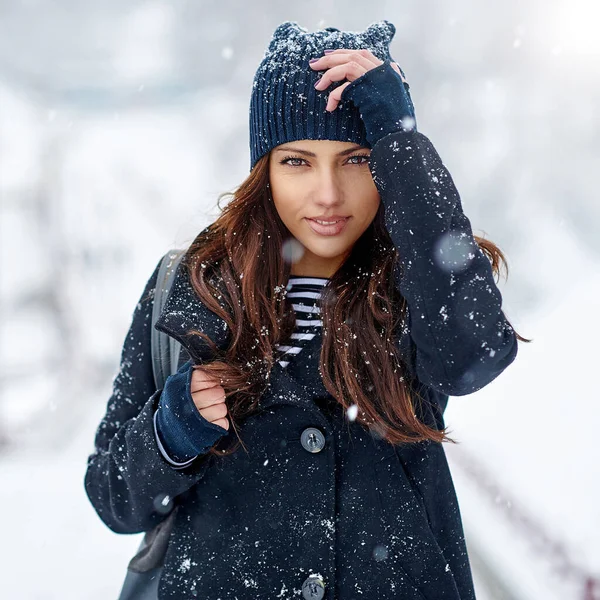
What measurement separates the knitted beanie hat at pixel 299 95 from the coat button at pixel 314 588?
3.53 ft

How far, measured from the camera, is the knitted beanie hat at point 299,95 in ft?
5.19

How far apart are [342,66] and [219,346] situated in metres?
0.78

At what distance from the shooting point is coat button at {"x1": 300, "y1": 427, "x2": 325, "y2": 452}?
1.53 meters

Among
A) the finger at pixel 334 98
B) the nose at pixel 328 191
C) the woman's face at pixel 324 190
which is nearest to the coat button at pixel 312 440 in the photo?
the woman's face at pixel 324 190

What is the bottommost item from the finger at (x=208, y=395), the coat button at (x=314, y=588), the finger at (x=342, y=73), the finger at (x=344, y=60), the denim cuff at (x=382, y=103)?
the coat button at (x=314, y=588)

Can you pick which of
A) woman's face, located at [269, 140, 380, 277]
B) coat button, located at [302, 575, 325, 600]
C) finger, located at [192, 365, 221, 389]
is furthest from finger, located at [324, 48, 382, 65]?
coat button, located at [302, 575, 325, 600]

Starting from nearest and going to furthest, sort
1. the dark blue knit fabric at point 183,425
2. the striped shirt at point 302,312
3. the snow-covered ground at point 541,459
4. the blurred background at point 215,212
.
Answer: the dark blue knit fabric at point 183,425, the striped shirt at point 302,312, the snow-covered ground at point 541,459, the blurred background at point 215,212

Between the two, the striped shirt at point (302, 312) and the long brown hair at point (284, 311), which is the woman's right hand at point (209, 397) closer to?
the long brown hair at point (284, 311)

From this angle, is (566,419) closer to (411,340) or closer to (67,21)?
(411,340)

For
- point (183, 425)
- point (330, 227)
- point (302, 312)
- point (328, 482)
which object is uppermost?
point (330, 227)

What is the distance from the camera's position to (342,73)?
5.09ft

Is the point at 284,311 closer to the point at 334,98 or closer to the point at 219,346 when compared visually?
the point at 219,346

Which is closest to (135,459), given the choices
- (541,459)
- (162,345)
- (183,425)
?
(183,425)

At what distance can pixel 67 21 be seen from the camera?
995 cm
